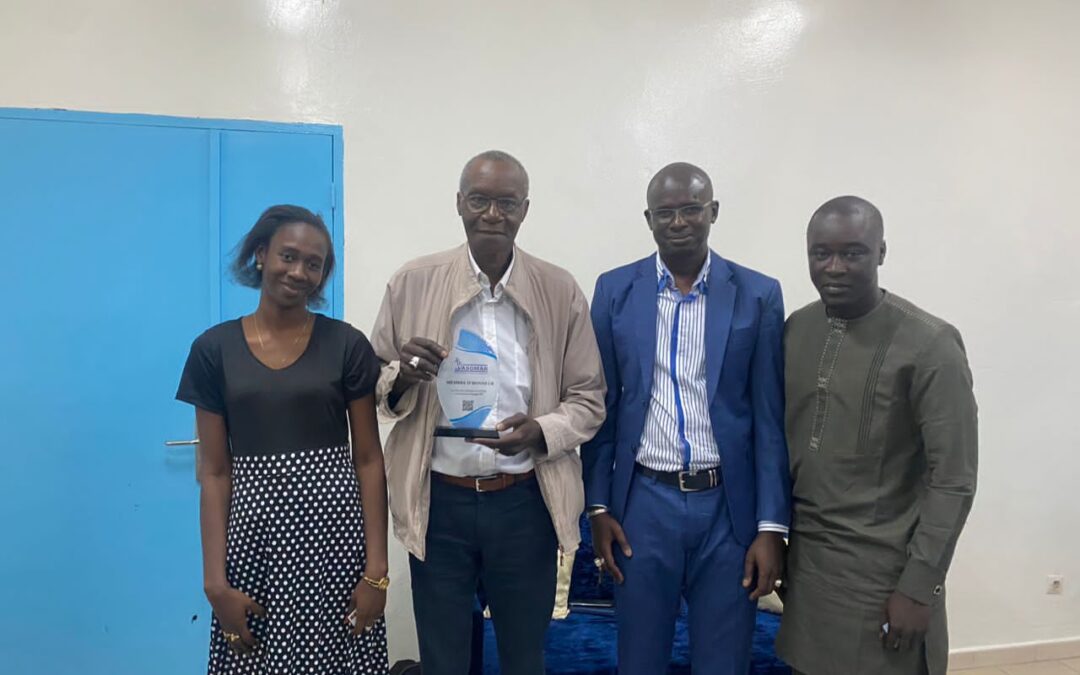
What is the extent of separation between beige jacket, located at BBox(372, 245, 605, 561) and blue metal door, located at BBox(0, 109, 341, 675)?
126 cm

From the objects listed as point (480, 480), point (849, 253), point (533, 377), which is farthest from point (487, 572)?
point (849, 253)

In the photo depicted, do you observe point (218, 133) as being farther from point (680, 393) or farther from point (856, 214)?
point (856, 214)

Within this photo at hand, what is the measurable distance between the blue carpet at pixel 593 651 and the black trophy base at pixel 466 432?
3.76 feet

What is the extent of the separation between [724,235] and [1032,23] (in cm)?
187

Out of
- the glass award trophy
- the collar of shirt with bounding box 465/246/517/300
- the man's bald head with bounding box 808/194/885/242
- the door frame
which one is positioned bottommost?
the glass award trophy

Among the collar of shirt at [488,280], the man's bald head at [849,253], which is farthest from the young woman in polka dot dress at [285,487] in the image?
the man's bald head at [849,253]

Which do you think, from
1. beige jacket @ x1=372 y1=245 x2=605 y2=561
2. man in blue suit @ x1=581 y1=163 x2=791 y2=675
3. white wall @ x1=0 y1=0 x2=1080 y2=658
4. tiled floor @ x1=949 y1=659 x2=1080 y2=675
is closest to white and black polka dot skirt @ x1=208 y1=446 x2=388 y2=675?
beige jacket @ x1=372 y1=245 x2=605 y2=561

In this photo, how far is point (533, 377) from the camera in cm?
171

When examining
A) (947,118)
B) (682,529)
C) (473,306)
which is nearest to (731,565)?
(682,529)

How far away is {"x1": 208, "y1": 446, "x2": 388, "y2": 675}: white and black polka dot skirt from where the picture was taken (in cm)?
149

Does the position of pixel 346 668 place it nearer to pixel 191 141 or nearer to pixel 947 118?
pixel 191 141

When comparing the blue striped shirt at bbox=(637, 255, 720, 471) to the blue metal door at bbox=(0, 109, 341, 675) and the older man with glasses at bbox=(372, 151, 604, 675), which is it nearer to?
the older man with glasses at bbox=(372, 151, 604, 675)

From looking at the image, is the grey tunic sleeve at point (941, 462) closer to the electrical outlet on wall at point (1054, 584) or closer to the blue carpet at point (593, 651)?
the blue carpet at point (593, 651)

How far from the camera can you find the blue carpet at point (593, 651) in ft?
7.87
